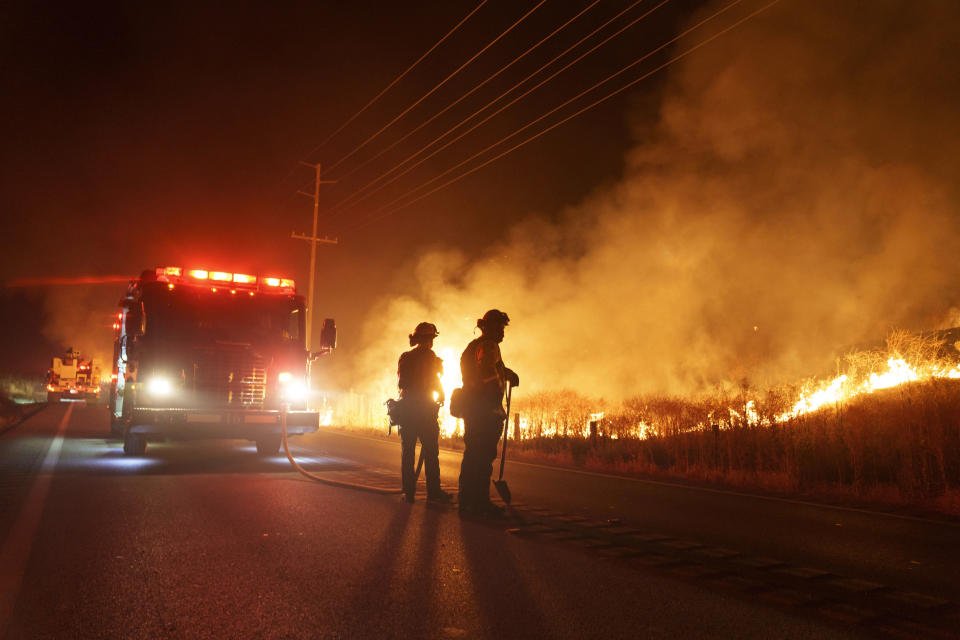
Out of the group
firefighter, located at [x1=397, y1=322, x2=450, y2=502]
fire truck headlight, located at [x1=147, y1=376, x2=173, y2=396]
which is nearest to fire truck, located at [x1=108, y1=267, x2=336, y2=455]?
fire truck headlight, located at [x1=147, y1=376, x2=173, y2=396]

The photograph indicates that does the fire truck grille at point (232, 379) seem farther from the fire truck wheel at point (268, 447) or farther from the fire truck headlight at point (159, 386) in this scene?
the fire truck wheel at point (268, 447)

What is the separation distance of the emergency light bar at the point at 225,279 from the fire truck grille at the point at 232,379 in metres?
1.19

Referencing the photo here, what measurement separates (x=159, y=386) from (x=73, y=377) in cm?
4039

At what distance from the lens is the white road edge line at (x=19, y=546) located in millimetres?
3869

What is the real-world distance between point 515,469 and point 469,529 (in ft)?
17.0

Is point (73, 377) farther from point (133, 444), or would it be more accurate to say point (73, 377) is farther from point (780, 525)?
point (780, 525)

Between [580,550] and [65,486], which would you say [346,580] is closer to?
[580,550]

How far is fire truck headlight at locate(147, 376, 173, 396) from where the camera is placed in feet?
35.2

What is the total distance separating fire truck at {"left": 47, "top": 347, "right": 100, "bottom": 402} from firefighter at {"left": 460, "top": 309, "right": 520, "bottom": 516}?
147 ft

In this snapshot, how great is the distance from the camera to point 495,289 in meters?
26.4

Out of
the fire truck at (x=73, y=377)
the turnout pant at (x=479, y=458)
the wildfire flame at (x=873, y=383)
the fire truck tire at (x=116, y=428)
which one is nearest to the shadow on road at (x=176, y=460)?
the fire truck tire at (x=116, y=428)

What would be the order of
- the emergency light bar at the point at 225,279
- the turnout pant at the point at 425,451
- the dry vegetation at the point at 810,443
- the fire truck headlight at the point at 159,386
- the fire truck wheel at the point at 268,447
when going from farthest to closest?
1. the fire truck wheel at the point at 268,447
2. the emergency light bar at the point at 225,279
3. the fire truck headlight at the point at 159,386
4. the dry vegetation at the point at 810,443
5. the turnout pant at the point at 425,451

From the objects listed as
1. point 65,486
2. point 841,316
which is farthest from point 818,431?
point 841,316

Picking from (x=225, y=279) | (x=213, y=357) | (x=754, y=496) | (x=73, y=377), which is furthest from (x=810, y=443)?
(x=73, y=377)
